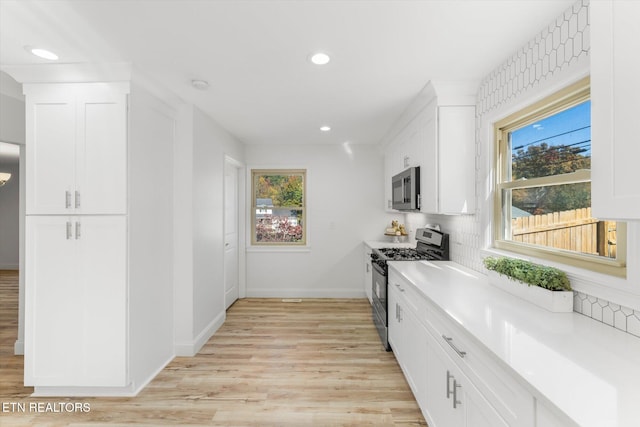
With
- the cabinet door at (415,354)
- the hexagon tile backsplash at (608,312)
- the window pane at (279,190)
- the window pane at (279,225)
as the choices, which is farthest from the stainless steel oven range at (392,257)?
the window pane at (279,190)

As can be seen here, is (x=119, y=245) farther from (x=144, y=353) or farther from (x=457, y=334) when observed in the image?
(x=457, y=334)

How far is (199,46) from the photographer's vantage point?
1900 millimetres

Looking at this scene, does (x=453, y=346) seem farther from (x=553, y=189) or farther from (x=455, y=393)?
(x=553, y=189)

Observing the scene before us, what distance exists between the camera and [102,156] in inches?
88.2

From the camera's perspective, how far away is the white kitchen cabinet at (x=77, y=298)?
2234mm

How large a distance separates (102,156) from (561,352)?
2.87 meters

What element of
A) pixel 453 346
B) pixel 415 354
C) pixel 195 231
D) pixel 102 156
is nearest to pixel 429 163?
pixel 415 354

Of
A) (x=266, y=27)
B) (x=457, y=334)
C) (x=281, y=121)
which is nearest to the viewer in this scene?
(x=457, y=334)

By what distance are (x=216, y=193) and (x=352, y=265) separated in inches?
95.7

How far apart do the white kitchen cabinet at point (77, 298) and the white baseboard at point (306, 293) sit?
8.81 ft

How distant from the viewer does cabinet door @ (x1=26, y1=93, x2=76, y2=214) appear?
7.33ft

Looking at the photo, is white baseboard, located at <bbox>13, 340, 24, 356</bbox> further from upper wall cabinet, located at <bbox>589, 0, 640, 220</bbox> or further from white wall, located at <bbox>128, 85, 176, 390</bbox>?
upper wall cabinet, located at <bbox>589, 0, 640, 220</bbox>

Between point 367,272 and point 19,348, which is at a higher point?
point 367,272

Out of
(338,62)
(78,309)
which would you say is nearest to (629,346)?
(338,62)
